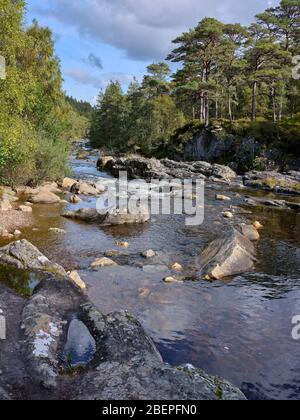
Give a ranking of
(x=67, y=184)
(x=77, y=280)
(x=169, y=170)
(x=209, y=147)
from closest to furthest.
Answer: (x=77, y=280) < (x=67, y=184) < (x=169, y=170) < (x=209, y=147)

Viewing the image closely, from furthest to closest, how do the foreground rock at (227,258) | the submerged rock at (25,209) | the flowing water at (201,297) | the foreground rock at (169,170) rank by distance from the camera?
the foreground rock at (169,170), the submerged rock at (25,209), the foreground rock at (227,258), the flowing water at (201,297)

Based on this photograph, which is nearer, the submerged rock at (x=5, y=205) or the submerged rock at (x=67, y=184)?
the submerged rock at (x=5, y=205)

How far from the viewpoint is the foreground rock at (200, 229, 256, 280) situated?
622 inches

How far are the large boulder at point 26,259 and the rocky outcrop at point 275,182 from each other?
28.5m

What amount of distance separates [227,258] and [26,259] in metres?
7.83

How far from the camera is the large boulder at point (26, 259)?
47.2 feet

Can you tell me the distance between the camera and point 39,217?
23672 mm

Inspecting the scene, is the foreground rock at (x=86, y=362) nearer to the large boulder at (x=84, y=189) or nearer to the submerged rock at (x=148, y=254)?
the submerged rock at (x=148, y=254)

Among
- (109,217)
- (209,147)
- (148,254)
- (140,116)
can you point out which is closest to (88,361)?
(148,254)

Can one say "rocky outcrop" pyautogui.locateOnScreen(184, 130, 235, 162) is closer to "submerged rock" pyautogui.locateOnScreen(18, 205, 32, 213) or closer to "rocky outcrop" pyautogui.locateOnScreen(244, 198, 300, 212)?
"rocky outcrop" pyautogui.locateOnScreen(244, 198, 300, 212)

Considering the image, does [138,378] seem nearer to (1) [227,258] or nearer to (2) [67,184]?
(1) [227,258]

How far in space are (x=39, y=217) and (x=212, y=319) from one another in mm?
14401

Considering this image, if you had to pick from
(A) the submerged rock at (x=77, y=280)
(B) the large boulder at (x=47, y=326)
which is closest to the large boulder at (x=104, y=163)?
(A) the submerged rock at (x=77, y=280)

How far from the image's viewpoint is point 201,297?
1387cm
